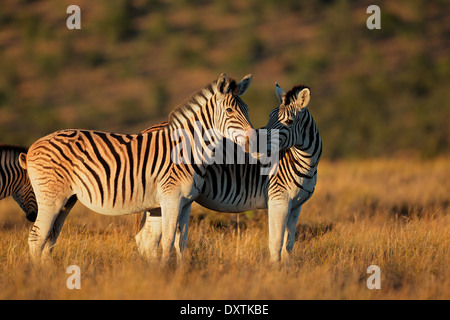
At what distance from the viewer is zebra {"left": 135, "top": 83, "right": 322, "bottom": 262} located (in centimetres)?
736

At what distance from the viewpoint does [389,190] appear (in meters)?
14.8

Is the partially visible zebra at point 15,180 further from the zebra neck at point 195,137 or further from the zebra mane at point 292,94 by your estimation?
the zebra mane at point 292,94

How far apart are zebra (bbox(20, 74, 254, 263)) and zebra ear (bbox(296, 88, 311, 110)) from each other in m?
0.72

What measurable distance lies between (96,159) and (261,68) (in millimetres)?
29599

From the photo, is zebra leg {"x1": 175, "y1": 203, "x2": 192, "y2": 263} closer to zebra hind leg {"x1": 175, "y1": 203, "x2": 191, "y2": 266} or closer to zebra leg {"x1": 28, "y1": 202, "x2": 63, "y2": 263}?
zebra hind leg {"x1": 175, "y1": 203, "x2": 191, "y2": 266}

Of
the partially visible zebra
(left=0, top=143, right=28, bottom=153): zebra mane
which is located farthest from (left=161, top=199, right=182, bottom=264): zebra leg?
(left=0, top=143, right=28, bottom=153): zebra mane

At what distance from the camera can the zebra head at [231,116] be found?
22.3 feet

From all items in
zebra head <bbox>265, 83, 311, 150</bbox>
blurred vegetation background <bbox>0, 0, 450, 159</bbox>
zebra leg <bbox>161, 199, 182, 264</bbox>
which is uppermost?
blurred vegetation background <bbox>0, 0, 450, 159</bbox>

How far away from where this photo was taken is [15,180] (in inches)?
338

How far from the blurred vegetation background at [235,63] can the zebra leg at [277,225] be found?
17.0 meters

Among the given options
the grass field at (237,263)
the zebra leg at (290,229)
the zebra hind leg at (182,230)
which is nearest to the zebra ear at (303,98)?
the zebra leg at (290,229)

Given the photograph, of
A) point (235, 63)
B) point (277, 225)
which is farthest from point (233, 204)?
point (235, 63)

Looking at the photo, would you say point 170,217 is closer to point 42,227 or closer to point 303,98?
point 42,227
